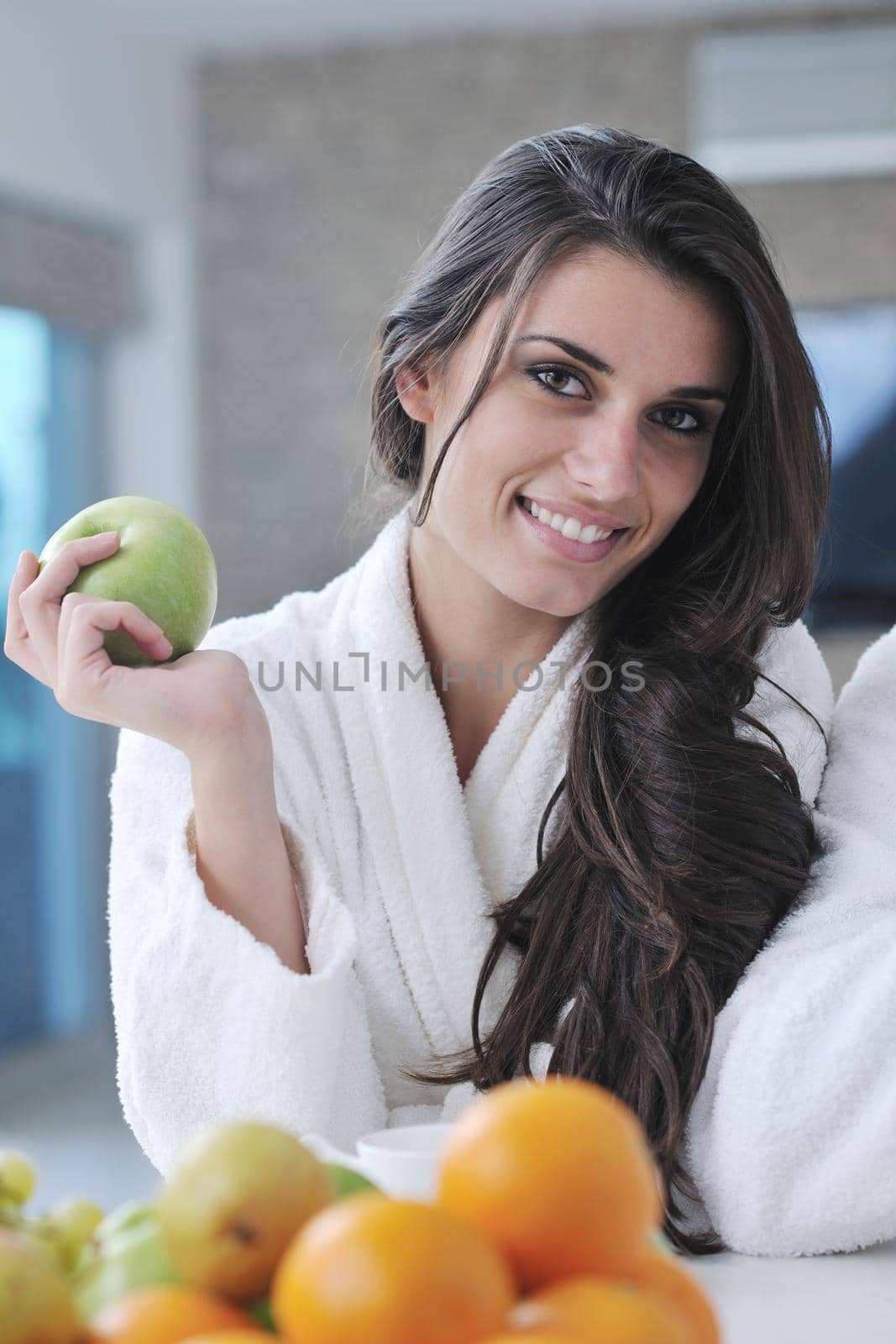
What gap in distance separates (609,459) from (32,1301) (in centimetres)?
86

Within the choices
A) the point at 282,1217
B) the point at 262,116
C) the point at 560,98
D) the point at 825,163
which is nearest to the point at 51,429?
the point at 262,116

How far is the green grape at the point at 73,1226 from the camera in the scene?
56 cm

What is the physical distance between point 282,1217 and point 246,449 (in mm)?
4045

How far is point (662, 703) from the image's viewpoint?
1.28 metres

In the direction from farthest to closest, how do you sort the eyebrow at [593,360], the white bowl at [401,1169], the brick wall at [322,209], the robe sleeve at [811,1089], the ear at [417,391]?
the brick wall at [322,209] < the ear at [417,391] < the eyebrow at [593,360] < the robe sleeve at [811,1089] < the white bowl at [401,1169]

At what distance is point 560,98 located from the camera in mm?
4168

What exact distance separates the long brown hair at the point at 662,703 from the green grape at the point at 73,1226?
55 cm

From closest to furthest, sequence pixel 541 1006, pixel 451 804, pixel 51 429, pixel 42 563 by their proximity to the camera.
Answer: pixel 42 563
pixel 541 1006
pixel 451 804
pixel 51 429

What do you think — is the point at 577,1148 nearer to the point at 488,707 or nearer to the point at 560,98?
the point at 488,707

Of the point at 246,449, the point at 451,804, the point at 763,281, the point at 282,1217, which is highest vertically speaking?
the point at 763,281

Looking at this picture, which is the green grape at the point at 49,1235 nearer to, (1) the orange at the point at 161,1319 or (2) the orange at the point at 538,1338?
(1) the orange at the point at 161,1319

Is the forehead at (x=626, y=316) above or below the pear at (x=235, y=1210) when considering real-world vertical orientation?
above

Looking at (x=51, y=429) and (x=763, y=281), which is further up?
(x=763, y=281)

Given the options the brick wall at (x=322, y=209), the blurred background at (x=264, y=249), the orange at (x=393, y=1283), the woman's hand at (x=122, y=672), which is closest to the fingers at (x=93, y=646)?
the woman's hand at (x=122, y=672)
